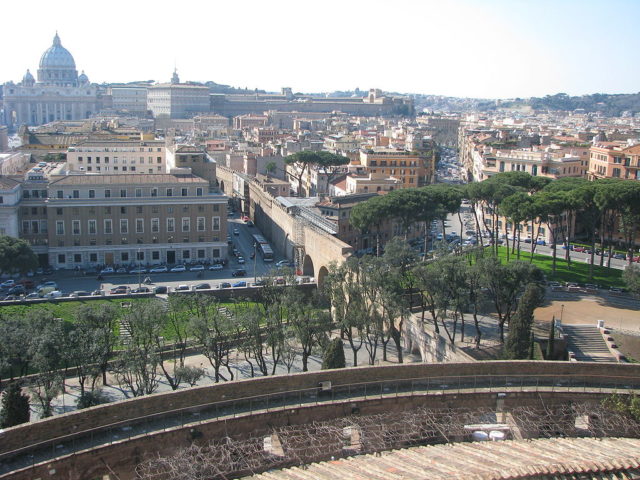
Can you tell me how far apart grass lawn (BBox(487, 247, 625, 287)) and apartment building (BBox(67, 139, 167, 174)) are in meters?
30.2

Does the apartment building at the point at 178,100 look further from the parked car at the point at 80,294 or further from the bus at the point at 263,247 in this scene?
the parked car at the point at 80,294

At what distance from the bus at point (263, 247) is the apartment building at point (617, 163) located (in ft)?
81.9

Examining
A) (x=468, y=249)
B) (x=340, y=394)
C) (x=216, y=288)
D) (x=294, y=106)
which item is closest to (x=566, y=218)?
(x=468, y=249)

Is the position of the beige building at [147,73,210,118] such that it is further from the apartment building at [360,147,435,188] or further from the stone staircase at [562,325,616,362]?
the stone staircase at [562,325,616,362]

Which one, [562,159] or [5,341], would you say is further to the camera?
[562,159]

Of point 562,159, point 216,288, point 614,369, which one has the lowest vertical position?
point 216,288

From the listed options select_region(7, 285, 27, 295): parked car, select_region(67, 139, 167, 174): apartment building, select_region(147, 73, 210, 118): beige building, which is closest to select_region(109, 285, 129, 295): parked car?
select_region(7, 285, 27, 295): parked car

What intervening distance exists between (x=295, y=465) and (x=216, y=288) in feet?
67.2

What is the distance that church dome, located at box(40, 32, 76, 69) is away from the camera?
157125mm

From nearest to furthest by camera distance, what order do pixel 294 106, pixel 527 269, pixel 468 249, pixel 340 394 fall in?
pixel 340 394 → pixel 527 269 → pixel 468 249 → pixel 294 106

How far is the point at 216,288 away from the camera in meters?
35.2

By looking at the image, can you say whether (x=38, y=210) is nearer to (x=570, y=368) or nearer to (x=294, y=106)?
(x=570, y=368)

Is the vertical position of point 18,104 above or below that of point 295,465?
above

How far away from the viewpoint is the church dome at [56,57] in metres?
157
